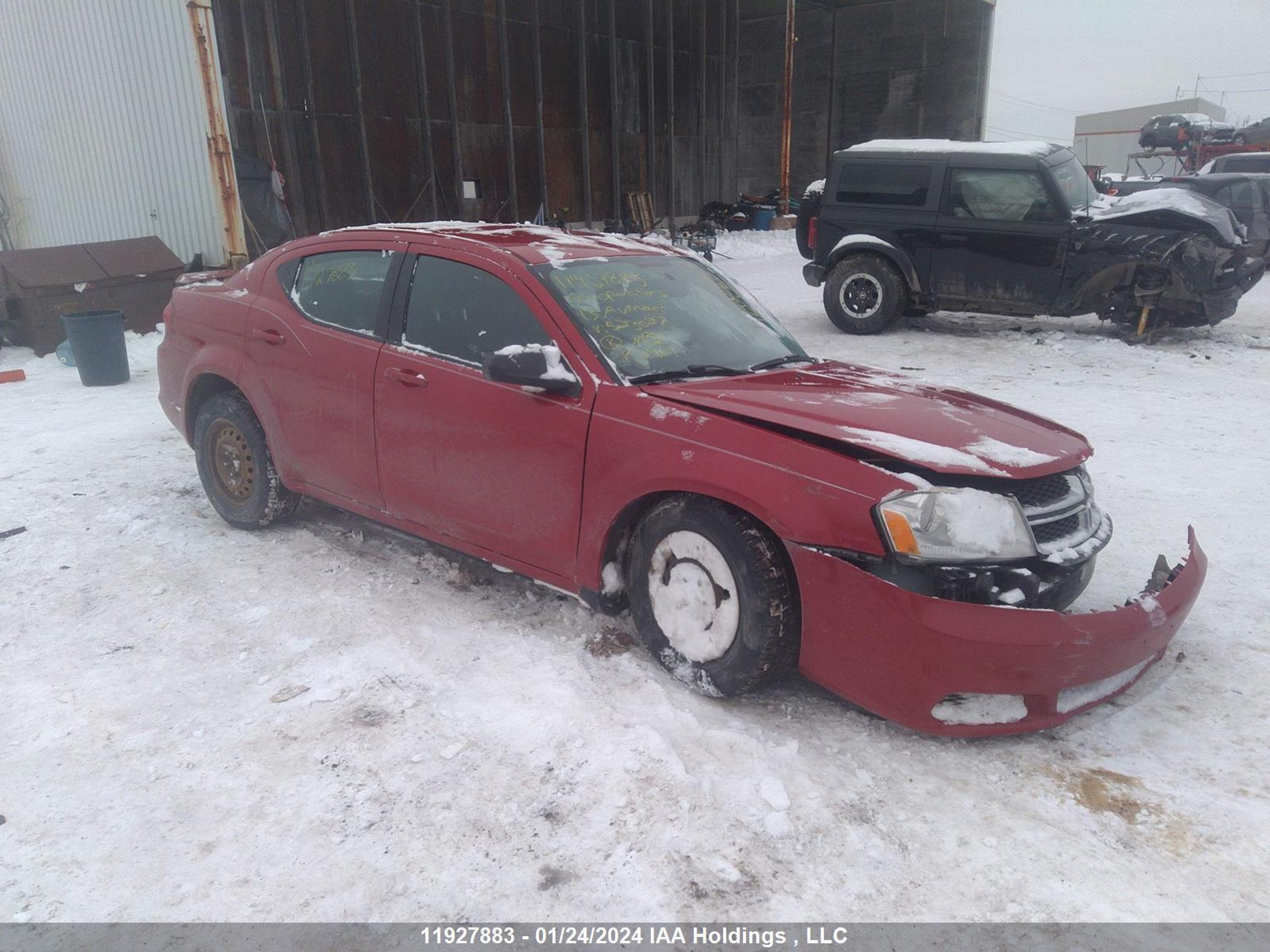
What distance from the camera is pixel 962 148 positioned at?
9.94 meters

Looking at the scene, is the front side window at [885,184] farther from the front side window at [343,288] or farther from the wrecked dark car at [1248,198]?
the front side window at [343,288]

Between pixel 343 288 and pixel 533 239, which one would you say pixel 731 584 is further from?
pixel 343 288

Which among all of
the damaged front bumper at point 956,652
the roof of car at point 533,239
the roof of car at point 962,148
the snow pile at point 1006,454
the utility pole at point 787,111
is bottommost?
the damaged front bumper at point 956,652

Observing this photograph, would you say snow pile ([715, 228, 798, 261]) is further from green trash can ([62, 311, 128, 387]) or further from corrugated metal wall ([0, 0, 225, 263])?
green trash can ([62, 311, 128, 387])

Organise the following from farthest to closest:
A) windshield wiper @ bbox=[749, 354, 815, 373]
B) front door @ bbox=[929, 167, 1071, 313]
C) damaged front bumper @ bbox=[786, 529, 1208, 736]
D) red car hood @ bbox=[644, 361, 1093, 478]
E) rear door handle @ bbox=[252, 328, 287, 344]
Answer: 1. front door @ bbox=[929, 167, 1071, 313]
2. rear door handle @ bbox=[252, 328, 287, 344]
3. windshield wiper @ bbox=[749, 354, 815, 373]
4. red car hood @ bbox=[644, 361, 1093, 478]
5. damaged front bumper @ bbox=[786, 529, 1208, 736]

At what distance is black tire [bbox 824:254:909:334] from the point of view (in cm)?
1041

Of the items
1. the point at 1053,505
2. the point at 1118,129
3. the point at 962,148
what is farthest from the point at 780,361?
the point at 1118,129

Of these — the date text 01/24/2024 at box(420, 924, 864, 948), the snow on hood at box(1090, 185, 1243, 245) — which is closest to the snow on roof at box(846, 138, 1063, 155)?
the snow on hood at box(1090, 185, 1243, 245)

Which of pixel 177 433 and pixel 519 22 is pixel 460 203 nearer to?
pixel 519 22

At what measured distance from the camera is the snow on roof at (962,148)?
9.70 metres

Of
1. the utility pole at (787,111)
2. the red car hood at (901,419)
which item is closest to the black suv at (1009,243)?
the red car hood at (901,419)

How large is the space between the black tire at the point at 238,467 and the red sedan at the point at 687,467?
21 millimetres

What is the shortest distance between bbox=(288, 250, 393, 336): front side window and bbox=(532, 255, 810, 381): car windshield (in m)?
0.91

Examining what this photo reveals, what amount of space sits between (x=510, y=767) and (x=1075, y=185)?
31.3 feet
